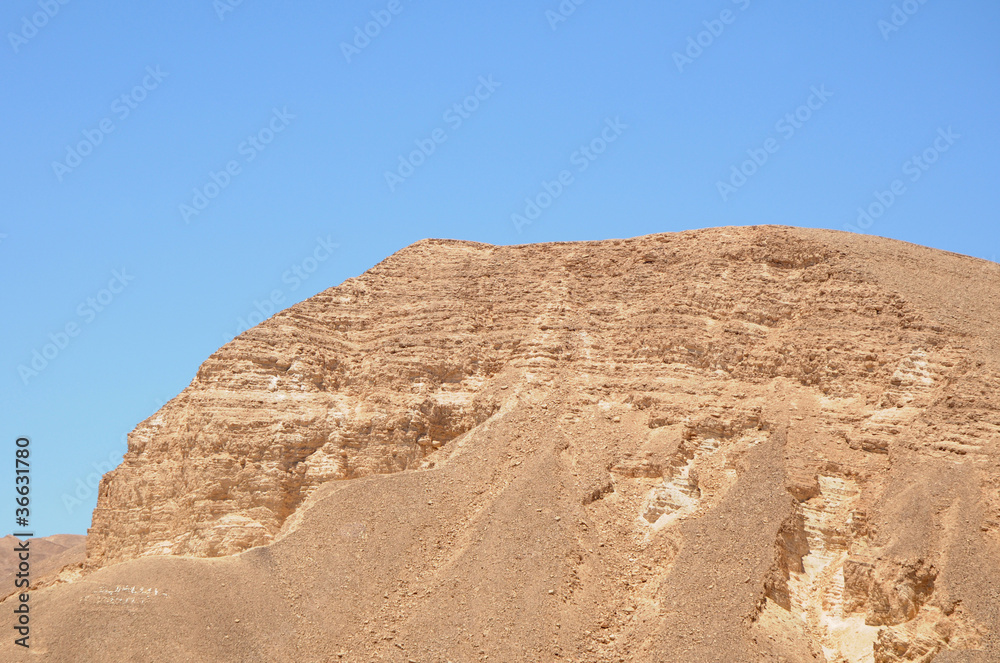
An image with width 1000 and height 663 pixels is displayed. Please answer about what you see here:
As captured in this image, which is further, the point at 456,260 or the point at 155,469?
the point at 456,260

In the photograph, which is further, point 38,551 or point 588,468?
point 38,551

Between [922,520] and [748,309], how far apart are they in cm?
1000

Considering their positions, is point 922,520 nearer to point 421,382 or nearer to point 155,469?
point 421,382

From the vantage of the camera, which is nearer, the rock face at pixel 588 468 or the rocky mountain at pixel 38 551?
the rock face at pixel 588 468

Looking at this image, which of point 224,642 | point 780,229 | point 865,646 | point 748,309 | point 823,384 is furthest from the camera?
point 780,229

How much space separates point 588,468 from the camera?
3450cm

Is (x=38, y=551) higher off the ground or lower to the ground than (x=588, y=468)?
higher

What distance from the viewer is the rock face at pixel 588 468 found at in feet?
98.2

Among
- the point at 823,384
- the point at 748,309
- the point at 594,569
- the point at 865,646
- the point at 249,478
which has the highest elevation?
the point at 748,309

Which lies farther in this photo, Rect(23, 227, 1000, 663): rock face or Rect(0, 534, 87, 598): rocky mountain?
Rect(0, 534, 87, 598): rocky mountain

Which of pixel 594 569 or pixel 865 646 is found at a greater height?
pixel 594 569

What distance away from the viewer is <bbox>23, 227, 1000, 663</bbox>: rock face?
29.9 m

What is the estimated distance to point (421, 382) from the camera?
38844mm

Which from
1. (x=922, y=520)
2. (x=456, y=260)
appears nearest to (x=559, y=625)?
(x=922, y=520)
